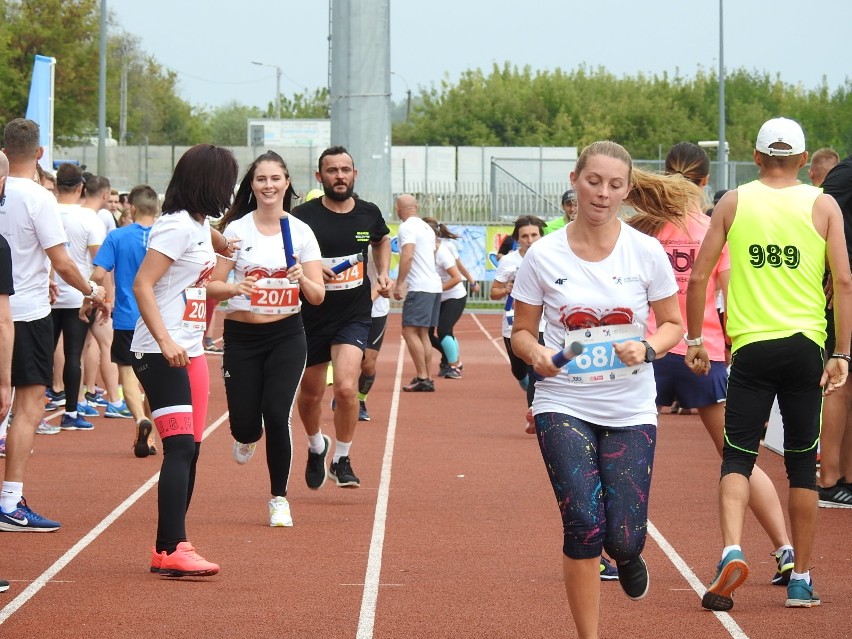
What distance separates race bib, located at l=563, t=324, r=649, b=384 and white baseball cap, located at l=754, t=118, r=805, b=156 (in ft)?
5.29

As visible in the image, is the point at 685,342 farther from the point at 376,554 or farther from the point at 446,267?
the point at 446,267

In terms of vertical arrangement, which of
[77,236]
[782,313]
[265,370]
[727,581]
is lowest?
[727,581]

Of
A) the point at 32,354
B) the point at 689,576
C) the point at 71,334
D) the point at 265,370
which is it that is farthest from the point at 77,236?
the point at 689,576

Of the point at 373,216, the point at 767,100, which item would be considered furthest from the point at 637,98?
the point at 373,216

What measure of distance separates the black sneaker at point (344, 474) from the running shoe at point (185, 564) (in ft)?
8.91

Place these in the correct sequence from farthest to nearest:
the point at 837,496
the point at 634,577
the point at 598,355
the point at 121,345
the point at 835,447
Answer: the point at 121,345
the point at 837,496
the point at 835,447
the point at 634,577
the point at 598,355

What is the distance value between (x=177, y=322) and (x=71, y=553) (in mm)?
1523

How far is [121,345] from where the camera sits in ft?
39.0

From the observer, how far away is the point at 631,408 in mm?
5195

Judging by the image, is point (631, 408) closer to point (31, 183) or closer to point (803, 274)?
point (803, 274)

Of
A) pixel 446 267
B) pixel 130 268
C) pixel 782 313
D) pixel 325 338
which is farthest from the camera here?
pixel 446 267

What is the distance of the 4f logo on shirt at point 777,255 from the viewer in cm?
627

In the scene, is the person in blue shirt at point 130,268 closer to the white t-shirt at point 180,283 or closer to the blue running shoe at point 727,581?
the white t-shirt at point 180,283

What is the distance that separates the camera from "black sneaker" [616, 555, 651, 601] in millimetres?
5309
